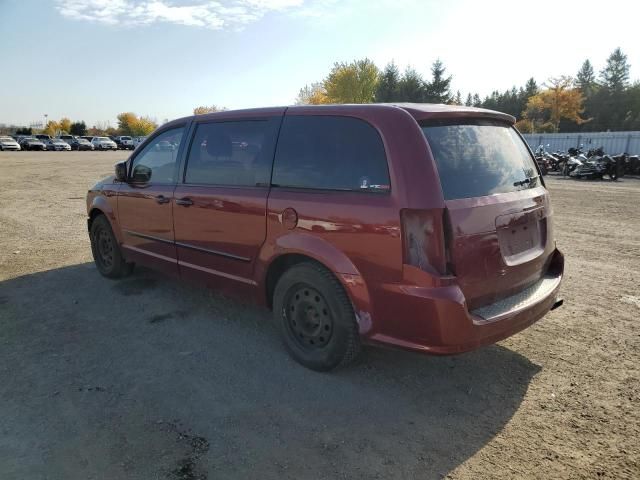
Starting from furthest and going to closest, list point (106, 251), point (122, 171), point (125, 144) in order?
point (125, 144) → point (106, 251) → point (122, 171)

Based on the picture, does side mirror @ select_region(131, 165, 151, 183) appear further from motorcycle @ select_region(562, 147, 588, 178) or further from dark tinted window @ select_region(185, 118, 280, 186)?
motorcycle @ select_region(562, 147, 588, 178)

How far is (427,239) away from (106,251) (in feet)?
14.3

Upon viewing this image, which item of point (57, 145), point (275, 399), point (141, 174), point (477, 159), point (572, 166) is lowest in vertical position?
point (275, 399)

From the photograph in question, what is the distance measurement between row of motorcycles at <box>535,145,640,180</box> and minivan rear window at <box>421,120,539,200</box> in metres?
16.1

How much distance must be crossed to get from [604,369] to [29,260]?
6824 millimetres

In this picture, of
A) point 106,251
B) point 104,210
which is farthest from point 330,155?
point 106,251

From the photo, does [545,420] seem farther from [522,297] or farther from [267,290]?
[267,290]

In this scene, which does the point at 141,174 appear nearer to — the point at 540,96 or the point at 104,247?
the point at 104,247

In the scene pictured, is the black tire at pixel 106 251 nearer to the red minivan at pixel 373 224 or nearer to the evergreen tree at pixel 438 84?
the red minivan at pixel 373 224

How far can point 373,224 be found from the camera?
293cm

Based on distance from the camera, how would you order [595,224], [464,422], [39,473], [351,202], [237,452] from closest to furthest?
[39,473], [237,452], [464,422], [351,202], [595,224]

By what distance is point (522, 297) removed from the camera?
324 cm

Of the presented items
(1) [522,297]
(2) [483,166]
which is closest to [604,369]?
(1) [522,297]

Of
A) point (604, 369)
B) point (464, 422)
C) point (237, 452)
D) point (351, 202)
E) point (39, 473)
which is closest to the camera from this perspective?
point (39, 473)
